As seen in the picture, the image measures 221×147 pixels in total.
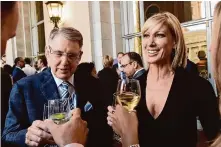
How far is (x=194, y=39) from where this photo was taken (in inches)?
178

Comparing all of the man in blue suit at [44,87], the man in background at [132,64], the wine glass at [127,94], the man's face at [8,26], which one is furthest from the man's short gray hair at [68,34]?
the man in background at [132,64]

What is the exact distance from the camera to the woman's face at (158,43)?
1325 millimetres

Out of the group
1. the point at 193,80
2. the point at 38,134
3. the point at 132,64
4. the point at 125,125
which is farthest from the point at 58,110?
the point at 132,64

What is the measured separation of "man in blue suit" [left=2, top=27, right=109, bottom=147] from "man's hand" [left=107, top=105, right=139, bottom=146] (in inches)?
9.8

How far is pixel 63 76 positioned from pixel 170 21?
21.0 inches

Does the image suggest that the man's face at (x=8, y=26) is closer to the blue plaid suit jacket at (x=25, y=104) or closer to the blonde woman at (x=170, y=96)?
the blue plaid suit jacket at (x=25, y=104)

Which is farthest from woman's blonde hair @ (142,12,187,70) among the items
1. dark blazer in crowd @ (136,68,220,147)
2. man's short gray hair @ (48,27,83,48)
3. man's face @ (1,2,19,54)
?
man's face @ (1,2,19,54)

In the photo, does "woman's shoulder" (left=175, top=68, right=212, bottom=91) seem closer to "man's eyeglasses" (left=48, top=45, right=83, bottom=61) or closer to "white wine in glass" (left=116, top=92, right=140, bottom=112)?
"white wine in glass" (left=116, top=92, right=140, bottom=112)

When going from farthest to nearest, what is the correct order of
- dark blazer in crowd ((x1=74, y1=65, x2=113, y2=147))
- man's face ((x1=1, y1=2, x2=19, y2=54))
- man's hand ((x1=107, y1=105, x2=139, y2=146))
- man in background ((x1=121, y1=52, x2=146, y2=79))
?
man in background ((x1=121, y1=52, x2=146, y2=79)) < dark blazer in crowd ((x1=74, y1=65, x2=113, y2=147)) < man's hand ((x1=107, y1=105, x2=139, y2=146)) < man's face ((x1=1, y1=2, x2=19, y2=54))

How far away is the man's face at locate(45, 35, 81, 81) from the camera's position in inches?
48.4

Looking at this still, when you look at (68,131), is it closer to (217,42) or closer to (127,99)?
(127,99)

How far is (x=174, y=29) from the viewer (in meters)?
1.35

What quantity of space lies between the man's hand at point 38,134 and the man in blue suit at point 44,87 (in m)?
0.13

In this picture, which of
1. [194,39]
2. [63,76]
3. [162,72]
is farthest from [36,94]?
[194,39]
